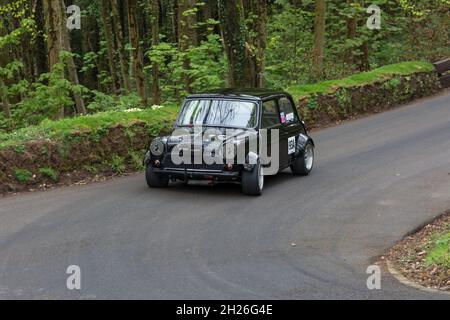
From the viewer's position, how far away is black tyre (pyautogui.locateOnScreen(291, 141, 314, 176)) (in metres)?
13.6

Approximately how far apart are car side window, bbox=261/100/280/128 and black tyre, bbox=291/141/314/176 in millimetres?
1002

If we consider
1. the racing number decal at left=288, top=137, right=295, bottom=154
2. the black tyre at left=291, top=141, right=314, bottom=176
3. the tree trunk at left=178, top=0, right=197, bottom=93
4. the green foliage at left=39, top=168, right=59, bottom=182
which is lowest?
the black tyre at left=291, top=141, right=314, bottom=176

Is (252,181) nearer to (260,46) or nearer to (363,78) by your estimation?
(260,46)

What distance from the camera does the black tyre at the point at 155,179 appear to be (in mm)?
12164

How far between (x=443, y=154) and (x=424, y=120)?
451cm

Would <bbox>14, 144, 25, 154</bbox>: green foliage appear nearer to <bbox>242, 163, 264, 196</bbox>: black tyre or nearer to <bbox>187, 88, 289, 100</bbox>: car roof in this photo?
<bbox>187, 88, 289, 100</bbox>: car roof

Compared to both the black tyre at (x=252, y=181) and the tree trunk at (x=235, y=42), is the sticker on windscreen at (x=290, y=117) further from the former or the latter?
the tree trunk at (x=235, y=42)

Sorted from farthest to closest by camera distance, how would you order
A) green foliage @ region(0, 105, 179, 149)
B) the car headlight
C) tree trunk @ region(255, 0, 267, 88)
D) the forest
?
tree trunk @ region(255, 0, 267, 88) → the forest → green foliage @ region(0, 105, 179, 149) → the car headlight

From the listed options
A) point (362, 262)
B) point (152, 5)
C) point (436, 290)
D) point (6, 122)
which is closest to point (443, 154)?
point (362, 262)

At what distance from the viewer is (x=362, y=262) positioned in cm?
839

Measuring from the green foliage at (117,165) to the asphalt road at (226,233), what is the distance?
17.8 inches

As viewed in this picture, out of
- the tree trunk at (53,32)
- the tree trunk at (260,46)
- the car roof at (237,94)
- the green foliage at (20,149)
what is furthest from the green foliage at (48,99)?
the tree trunk at (260,46)

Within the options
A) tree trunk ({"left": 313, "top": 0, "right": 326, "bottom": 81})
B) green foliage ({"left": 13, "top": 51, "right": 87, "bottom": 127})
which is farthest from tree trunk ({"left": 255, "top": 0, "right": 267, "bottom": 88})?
green foliage ({"left": 13, "top": 51, "right": 87, "bottom": 127})

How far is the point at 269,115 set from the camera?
12.9 meters
